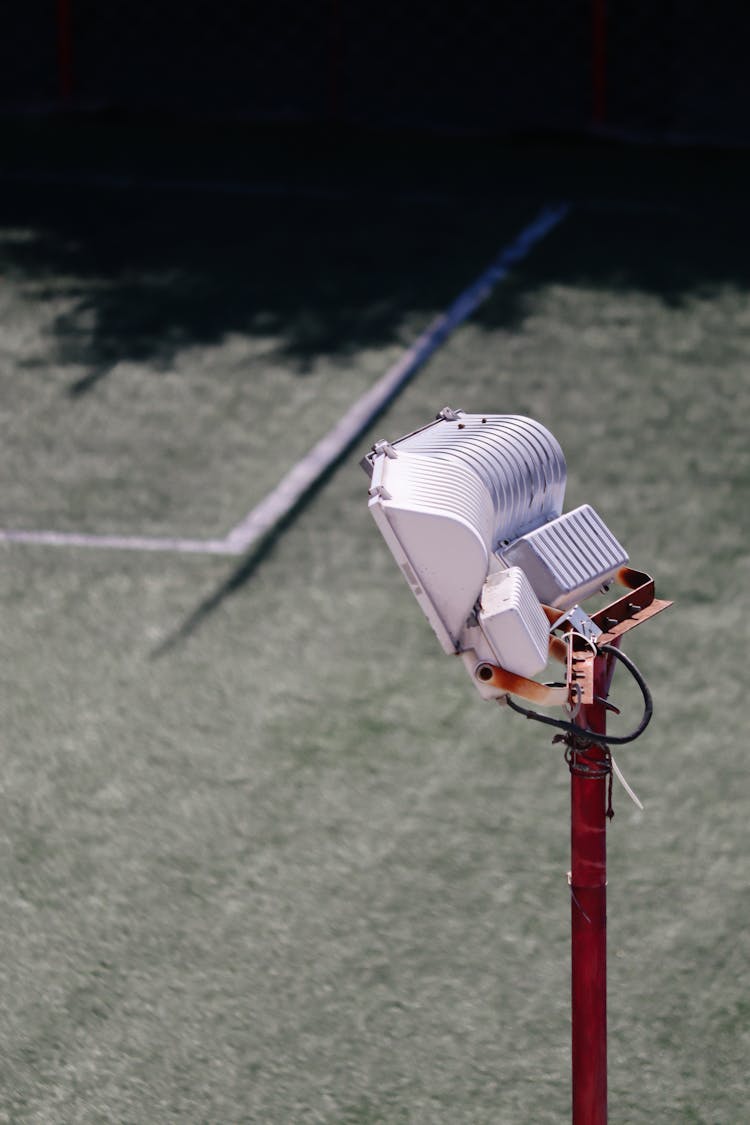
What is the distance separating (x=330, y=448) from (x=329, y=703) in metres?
2.43

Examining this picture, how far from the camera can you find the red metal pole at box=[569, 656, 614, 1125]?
353 centimetres

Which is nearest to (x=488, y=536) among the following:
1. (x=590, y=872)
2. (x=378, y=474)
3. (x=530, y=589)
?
(x=530, y=589)

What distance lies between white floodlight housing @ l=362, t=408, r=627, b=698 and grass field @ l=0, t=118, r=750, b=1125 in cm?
191

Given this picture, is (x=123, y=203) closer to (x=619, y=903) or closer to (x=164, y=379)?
(x=164, y=379)

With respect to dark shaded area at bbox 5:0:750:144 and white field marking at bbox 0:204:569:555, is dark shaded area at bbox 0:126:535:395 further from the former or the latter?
dark shaded area at bbox 5:0:750:144

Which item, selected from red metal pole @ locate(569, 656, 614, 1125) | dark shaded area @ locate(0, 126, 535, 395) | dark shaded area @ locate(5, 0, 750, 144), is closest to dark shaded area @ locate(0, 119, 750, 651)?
dark shaded area @ locate(0, 126, 535, 395)

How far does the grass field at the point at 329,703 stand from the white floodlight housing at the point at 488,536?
1915 mm

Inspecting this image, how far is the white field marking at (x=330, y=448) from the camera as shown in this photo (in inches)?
320

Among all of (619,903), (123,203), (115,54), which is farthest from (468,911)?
(115,54)

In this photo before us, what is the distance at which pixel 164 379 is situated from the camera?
9.77 m

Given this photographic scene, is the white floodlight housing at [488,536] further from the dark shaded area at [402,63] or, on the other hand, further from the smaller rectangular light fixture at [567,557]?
the dark shaded area at [402,63]

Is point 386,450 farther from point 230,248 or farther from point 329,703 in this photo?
point 230,248

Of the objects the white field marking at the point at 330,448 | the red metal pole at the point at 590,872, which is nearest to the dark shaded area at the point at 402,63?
the white field marking at the point at 330,448

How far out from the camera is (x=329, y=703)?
6.90 meters
